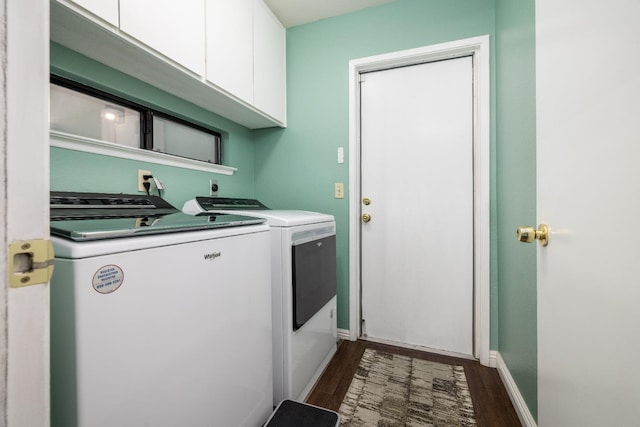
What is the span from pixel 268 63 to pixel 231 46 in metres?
0.42

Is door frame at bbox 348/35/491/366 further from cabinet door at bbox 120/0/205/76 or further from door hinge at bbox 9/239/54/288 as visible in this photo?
door hinge at bbox 9/239/54/288

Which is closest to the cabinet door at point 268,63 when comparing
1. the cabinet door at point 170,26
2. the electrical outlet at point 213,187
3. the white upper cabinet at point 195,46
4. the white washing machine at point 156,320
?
the white upper cabinet at point 195,46

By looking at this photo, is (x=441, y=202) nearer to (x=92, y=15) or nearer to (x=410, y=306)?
(x=410, y=306)

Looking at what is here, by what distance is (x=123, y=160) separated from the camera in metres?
1.38

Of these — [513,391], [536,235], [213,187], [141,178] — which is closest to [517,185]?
[536,235]

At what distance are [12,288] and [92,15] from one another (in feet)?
3.38

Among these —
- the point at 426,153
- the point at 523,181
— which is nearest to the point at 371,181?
the point at 426,153

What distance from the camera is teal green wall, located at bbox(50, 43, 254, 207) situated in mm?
1164

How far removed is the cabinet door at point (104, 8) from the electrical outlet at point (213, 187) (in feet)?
3.41

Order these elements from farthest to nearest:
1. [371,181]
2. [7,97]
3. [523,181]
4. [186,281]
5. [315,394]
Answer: [371,181]
[315,394]
[523,181]
[186,281]
[7,97]

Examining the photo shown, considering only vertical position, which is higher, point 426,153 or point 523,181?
point 426,153

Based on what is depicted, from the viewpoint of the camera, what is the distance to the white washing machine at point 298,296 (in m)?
1.30

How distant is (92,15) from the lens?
956 millimetres

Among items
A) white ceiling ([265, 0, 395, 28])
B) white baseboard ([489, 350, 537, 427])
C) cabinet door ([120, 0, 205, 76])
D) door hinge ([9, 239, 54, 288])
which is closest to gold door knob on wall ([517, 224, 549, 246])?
white baseboard ([489, 350, 537, 427])
